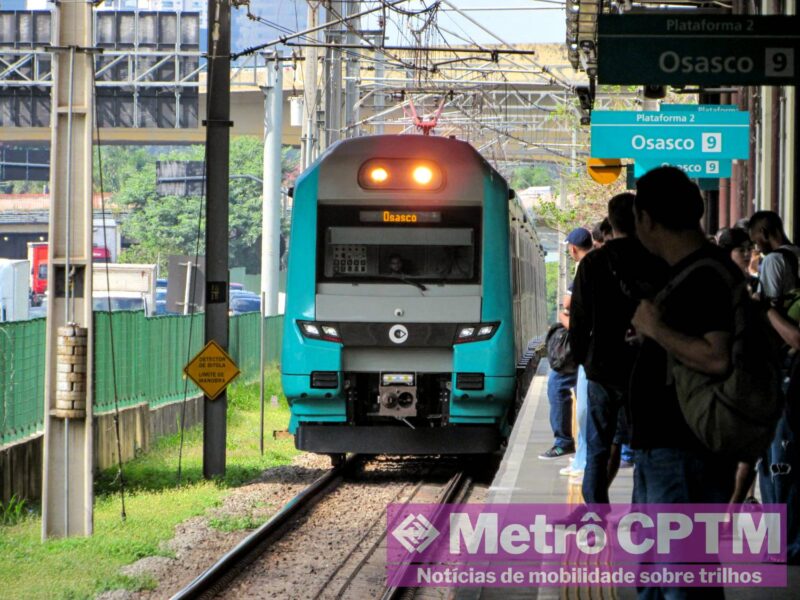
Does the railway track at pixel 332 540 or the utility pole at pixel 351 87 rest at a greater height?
Result: the utility pole at pixel 351 87

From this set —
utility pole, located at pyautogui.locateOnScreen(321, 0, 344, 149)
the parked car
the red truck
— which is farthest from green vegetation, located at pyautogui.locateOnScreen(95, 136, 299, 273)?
utility pole, located at pyautogui.locateOnScreen(321, 0, 344, 149)

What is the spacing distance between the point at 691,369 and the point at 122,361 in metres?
14.4

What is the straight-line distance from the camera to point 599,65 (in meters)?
11.4

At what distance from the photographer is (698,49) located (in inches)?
440

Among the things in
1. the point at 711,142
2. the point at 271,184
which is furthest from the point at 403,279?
the point at 271,184

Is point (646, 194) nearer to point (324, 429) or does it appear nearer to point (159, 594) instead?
point (159, 594)

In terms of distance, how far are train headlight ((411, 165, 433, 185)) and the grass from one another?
3569mm

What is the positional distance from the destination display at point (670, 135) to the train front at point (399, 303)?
5.71 m

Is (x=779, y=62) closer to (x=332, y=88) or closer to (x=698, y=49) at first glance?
(x=698, y=49)

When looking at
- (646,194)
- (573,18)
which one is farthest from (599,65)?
(573,18)

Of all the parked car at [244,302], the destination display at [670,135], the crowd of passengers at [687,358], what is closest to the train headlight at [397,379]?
the destination display at [670,135]

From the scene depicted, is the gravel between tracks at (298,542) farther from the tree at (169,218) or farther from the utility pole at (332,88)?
the tree at (169,218)

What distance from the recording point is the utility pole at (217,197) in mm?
15094

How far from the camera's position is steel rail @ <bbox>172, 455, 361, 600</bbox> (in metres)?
9.31
